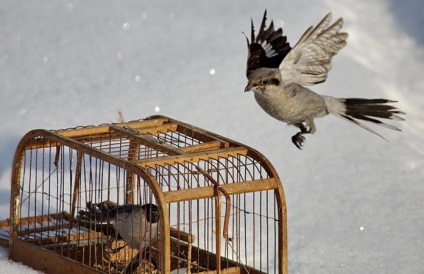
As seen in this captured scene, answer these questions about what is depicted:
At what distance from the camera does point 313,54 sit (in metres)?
5.81

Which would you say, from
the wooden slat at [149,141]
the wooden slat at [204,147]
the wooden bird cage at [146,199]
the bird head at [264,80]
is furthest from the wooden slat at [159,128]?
the bird head at [264,80]

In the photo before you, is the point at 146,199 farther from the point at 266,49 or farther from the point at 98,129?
the point at 266,49

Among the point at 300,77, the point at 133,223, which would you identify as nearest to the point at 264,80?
the point at 300,77

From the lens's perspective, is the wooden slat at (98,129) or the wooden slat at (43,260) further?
the wooden slat at (98,129)

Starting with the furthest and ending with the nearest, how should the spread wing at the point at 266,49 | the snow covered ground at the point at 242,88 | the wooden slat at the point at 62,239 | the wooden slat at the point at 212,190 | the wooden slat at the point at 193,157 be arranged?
the snow covered ground at the point at 242,88, the wooden slat at the point at 62,239, the spread wing at the point at 266,49, the wooden slat at the point at 193,157, the wooden slat at the point at 212,190

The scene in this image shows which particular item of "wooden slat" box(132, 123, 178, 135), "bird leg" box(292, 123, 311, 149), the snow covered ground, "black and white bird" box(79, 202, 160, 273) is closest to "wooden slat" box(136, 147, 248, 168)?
"black and white bird" box(79, 202, 160, 273)

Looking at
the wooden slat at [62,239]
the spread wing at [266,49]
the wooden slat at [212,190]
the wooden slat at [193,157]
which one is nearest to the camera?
the wooden slat at [212,190]

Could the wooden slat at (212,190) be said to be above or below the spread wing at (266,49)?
below

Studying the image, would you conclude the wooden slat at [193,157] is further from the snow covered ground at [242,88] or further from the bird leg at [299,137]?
the snow covered ground at [242,88]

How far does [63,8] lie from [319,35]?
393cm

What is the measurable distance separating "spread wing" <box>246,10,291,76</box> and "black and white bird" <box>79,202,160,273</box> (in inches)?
37.0

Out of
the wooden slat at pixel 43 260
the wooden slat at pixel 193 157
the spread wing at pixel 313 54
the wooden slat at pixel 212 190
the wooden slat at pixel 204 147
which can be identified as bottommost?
the wooden slat at pixel 43 260

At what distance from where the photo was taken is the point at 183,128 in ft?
20.5

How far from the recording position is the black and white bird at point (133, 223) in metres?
5.61
